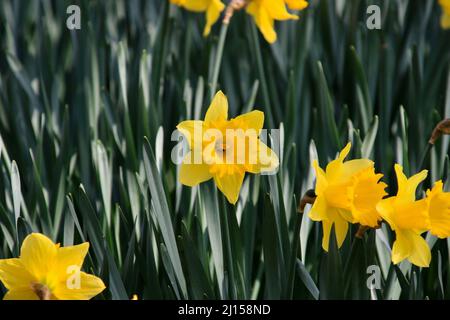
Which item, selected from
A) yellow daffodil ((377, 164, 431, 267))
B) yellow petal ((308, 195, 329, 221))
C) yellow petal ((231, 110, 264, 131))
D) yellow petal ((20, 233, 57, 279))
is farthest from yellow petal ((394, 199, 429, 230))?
yellow petal ((20, 233, 57, 279))

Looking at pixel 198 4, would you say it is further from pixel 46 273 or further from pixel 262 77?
pixel 46 273

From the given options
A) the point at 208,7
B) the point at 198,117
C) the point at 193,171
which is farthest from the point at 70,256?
the point at 208,7

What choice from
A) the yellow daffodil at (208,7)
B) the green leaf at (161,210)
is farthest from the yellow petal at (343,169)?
the yellow daffodil at (208,7)

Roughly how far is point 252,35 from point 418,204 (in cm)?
98

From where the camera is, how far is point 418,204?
1236 mm

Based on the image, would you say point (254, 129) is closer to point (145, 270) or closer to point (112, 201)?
point (145, 270)

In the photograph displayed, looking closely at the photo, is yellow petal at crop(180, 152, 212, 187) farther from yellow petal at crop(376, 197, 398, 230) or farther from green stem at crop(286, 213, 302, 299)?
yellow petal at crop(376, 197, 398, 230)

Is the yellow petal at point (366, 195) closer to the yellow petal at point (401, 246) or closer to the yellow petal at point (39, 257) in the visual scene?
the yellow petal at point (401, 246)

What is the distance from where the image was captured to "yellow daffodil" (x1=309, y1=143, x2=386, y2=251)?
3.92 feet

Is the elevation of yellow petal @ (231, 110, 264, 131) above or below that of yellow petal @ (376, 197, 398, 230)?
above

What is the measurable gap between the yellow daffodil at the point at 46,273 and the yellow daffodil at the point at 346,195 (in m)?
0.37

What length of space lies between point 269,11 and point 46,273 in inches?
34.3

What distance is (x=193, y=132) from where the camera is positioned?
1.24m
